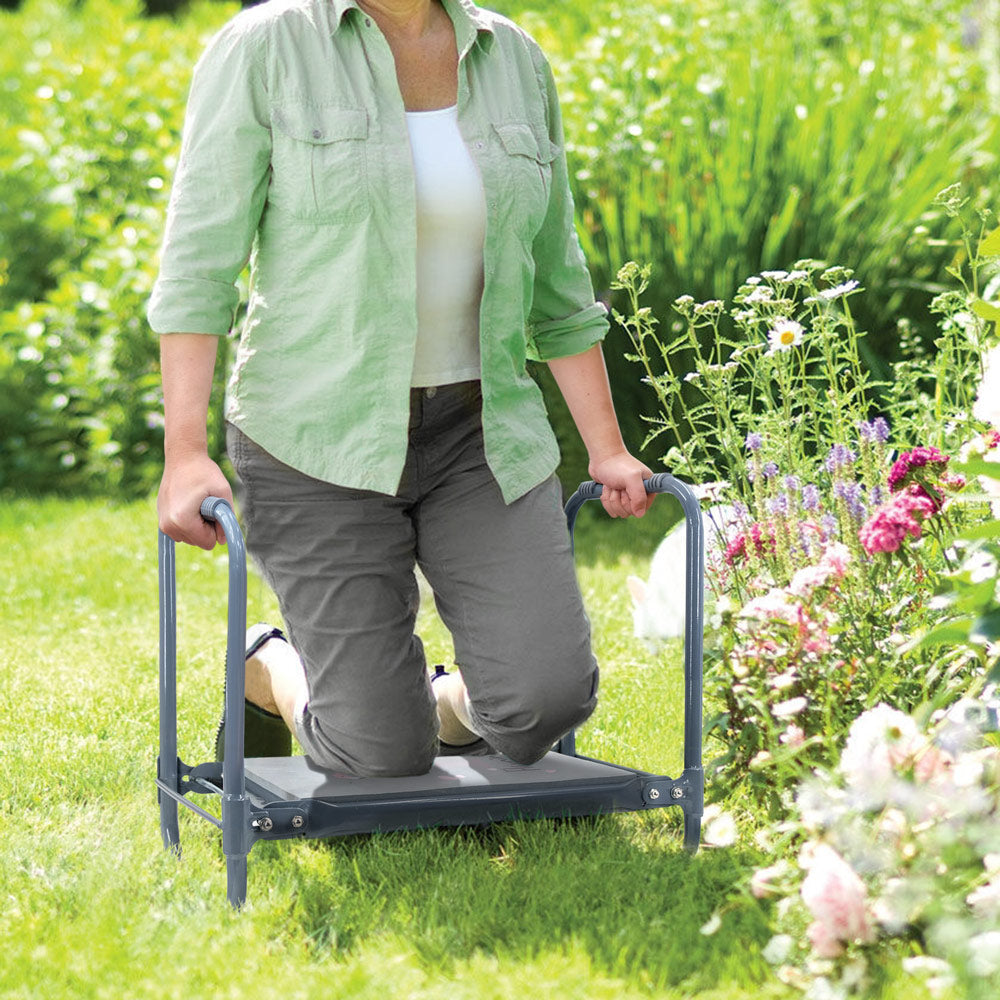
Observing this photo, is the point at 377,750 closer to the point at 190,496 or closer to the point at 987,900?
the point at 190,496

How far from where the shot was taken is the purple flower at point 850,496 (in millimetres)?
2783

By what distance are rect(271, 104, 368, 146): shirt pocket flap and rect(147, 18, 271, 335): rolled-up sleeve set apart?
0.03 metres

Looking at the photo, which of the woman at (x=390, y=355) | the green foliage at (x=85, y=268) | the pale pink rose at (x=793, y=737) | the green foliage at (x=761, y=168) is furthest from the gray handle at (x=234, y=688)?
the green foliage at (x=85, y=268)

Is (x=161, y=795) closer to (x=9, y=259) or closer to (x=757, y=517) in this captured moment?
(x=757, y=517)

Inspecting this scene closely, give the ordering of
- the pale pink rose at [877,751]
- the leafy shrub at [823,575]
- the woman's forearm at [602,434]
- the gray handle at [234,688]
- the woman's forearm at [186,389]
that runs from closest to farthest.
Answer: the pale pink rose at [877,751], the gray handle at [234,688], the woman's forearm at [186,389], the leafy shrub at [823,575], the woman's forearm at [602,434]

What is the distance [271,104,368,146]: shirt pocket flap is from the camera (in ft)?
8.30

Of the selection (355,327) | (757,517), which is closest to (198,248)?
(355,327)

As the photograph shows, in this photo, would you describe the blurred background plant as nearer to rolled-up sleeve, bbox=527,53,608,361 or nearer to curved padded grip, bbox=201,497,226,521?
rolled-up sleeve, bbox=527,53,608,361

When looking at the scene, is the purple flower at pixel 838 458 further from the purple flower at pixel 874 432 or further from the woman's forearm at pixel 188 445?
the woman's forearm at pixel 188 445

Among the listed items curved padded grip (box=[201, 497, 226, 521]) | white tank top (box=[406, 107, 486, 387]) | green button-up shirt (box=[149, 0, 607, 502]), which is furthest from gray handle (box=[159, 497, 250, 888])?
white tank top (box=[406, 107, 486, 387])

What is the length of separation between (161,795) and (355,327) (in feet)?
2.87

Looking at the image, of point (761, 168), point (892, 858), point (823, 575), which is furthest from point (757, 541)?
point (761, 168)

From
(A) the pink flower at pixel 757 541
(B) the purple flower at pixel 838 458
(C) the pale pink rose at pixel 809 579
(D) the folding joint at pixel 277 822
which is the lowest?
(D) the folding joint at pixel 277 822

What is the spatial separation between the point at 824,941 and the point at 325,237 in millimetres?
1302
